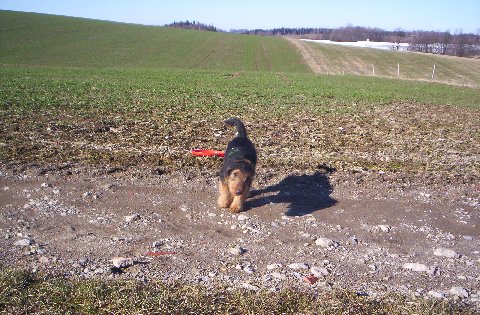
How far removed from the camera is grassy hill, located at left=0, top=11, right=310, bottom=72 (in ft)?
150

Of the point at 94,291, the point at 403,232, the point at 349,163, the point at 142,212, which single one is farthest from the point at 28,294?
the point at 349,163

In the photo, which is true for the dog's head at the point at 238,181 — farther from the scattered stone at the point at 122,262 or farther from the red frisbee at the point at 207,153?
the red frisbee at the point at 207,153

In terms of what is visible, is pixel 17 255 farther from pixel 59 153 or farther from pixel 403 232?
pixel 403 232

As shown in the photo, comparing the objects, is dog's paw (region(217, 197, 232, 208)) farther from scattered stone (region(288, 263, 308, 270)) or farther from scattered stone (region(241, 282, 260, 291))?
scattered stone (region(241, 282, 260, 291))

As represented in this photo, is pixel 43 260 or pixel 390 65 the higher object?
pixel 390 65

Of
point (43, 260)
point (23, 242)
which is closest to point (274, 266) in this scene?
point (43, 260)

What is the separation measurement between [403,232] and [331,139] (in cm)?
546

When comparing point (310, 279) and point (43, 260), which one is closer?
point (310, 279)

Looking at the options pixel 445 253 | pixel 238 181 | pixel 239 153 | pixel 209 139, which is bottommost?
pixel 445 253

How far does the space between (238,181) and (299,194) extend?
4.88 feet

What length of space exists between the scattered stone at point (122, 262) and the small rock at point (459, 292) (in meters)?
3.33

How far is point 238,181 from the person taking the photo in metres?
5.86

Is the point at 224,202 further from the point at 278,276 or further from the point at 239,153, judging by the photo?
the point at 278,276

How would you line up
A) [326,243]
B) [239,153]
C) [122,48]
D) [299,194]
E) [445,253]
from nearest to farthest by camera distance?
[445,253]
[326,243]
[239,153]
[299,194]
[122,48]
